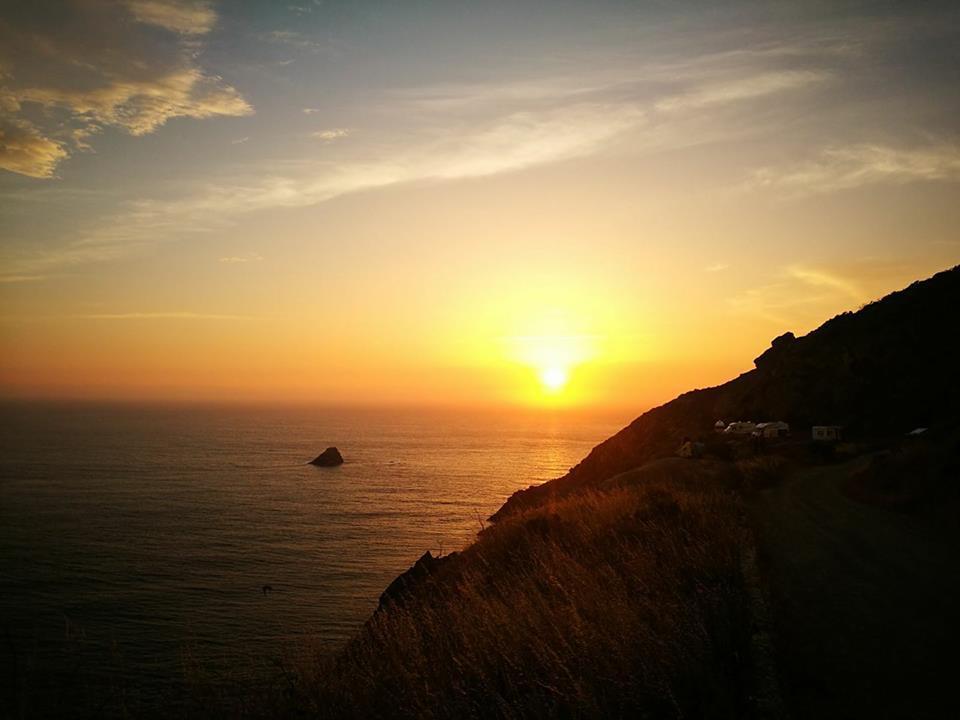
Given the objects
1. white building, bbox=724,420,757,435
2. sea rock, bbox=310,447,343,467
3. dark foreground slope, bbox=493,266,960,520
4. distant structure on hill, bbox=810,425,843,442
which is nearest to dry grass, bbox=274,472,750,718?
dark foreground slope, bbox=493,266,960,520

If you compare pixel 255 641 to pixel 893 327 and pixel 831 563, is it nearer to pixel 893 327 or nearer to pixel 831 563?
pixel 831 563

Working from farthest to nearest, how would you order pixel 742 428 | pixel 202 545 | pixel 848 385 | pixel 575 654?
pixel 742 428, pixel 848 385, pixel 202 545, pixel 575 654

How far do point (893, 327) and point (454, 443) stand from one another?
437ft

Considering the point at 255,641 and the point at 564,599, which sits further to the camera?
the point at 255,641

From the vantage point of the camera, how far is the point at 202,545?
53.9m

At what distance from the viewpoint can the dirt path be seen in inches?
268

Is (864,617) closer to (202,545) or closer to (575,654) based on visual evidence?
(575,654)

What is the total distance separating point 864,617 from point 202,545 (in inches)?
2176

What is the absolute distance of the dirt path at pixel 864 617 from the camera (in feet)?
22.3

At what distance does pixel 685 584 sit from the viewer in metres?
9.99

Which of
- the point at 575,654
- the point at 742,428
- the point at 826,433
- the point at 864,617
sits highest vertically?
→ the point at 742,428

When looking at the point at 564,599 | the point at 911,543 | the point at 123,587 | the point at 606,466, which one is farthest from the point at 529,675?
the point at 606,466

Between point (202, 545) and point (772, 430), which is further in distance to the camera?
point (772, 430)

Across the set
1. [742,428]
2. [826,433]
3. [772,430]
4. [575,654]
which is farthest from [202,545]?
[826,433]
